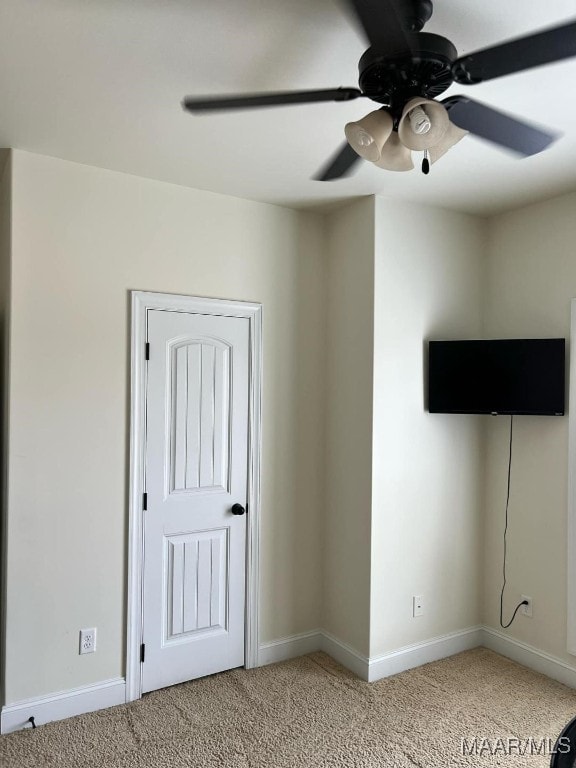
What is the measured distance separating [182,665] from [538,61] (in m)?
3.13

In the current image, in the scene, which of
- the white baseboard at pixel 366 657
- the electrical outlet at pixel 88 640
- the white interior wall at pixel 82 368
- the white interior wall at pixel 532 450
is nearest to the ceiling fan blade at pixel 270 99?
the white interior wall at pixel 82 368

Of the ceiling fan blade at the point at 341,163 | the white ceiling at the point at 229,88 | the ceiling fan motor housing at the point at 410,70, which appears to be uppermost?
the white ceiling at the point at 229,88

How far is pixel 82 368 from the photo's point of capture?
2.81m

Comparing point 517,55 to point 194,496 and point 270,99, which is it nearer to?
point 270,99

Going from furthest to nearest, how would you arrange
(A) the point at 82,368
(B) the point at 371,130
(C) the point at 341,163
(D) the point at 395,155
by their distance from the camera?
1. (A) the point at 82,368
2. (C) the point at 341,163
3. (D) the point at 395,155
4. (B) the point at 371,130

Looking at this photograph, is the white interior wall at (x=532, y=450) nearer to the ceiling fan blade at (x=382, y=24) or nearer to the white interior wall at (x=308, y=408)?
the white interior wall at (x=308, y=408)

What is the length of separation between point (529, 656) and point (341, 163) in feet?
9.80

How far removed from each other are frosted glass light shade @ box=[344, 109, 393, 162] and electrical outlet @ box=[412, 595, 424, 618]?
2637 millimetres

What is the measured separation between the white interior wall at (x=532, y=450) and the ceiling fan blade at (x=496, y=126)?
5.04 ft

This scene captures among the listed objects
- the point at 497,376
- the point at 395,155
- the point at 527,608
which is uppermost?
the point at 395,155

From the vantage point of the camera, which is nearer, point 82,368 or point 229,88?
point 229,88

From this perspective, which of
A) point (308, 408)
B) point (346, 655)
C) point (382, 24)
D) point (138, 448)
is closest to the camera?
point (382, 24)

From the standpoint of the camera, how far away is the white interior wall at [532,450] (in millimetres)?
3170

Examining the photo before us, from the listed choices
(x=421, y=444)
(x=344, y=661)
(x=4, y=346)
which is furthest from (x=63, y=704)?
(x=421, y=444)
